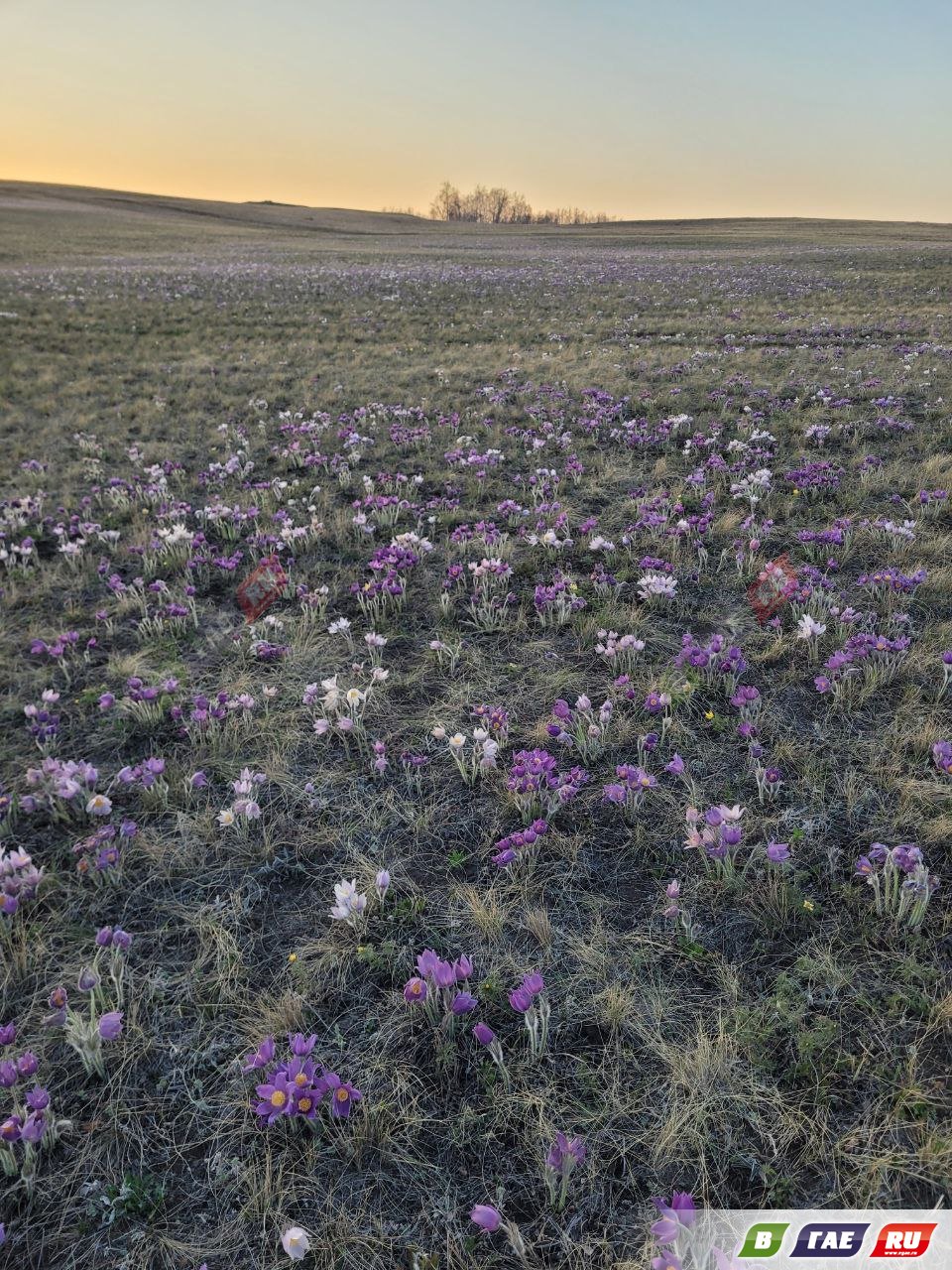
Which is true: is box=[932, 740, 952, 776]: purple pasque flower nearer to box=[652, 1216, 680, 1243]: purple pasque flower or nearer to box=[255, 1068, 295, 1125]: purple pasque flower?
box=[652, 1216, 680, 1243]: purple pasque flower

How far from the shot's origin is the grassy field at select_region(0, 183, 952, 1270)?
2369 mm

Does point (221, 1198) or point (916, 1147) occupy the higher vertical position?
point (916, 1147)

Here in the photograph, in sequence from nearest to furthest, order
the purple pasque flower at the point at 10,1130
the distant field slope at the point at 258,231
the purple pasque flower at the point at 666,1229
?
the purple pasque flower at the point at 666,1229 < the purple pasque flower at the point at 10,1130 < the distant field slope at the point at 258,231

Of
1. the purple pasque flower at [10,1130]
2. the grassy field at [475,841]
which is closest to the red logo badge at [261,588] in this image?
the grassy field at [475,841]

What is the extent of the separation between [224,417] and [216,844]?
9.37 meters

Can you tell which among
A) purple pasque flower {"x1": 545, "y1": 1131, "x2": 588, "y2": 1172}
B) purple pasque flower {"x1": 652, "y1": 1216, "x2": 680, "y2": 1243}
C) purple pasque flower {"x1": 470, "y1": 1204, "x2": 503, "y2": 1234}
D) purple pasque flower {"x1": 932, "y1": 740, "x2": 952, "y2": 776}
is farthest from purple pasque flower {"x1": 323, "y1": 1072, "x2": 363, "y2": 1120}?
purple pasque flower {"x1": 932, "y1": 740, "x2": 952, "y2": 776}

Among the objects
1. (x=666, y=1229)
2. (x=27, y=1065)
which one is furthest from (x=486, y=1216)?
(x=27, y=1065)

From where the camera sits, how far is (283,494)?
27.9 ft

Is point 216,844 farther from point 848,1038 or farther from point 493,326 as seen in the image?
point 493,326

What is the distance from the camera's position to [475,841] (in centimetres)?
375

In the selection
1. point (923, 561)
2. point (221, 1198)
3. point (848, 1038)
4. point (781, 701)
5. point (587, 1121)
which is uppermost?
point (923, 561)

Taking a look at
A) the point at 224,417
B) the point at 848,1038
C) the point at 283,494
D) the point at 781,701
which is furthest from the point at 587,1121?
the point at 224,417

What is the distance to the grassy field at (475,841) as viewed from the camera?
2369 millimetres

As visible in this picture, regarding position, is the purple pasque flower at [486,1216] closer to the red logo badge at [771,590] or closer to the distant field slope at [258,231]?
the red logo badge at [771,590]
